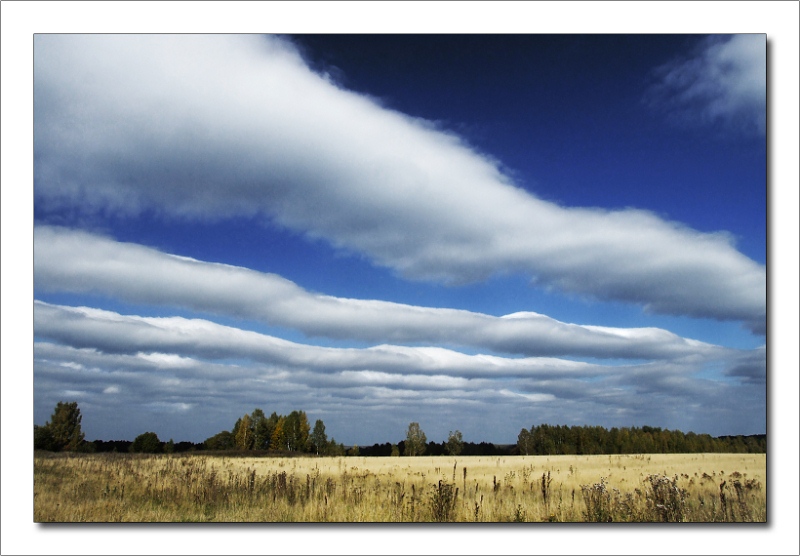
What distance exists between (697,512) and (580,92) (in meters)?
8.42

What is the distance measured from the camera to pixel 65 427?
38.2ft

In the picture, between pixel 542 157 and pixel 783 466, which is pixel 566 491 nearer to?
pixel 783 466

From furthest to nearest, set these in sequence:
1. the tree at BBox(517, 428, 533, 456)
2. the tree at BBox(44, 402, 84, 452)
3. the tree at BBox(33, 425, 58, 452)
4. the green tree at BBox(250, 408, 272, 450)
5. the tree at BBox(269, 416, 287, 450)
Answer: the tree at BBox(269, 416, 287, 450) < the green tree at BBox(250, 408, 272, 450) < the tree at BBox(517, 428, 533, 456) < the tree at BBox(44, 402, 84, 452) < the tree at BBox(33, 425, 58, 452)

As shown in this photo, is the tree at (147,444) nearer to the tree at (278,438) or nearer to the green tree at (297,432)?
the green tree at (297,432)

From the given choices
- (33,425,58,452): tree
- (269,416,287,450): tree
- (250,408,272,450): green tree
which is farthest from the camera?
(269,416,287,450): tree

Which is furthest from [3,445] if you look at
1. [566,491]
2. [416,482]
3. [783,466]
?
[783,466]

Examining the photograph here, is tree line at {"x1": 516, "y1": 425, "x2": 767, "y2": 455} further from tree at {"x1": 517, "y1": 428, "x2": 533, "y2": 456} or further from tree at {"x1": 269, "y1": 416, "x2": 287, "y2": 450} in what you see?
tree at {"x1": 269, "y1": 416, "x2": 287, "y2": 450}

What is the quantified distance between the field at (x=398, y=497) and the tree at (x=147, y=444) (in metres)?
3.54

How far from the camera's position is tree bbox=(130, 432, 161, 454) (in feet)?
52.3

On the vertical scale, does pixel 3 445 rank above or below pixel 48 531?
above

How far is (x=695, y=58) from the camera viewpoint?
1054 cm

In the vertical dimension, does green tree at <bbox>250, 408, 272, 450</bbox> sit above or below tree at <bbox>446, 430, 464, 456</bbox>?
below

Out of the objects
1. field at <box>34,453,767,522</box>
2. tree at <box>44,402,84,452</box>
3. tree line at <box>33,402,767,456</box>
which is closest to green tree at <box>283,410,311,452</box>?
tree line at <box>33,402,767,456</box>

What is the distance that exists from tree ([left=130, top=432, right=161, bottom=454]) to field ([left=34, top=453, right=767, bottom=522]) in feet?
11.6
